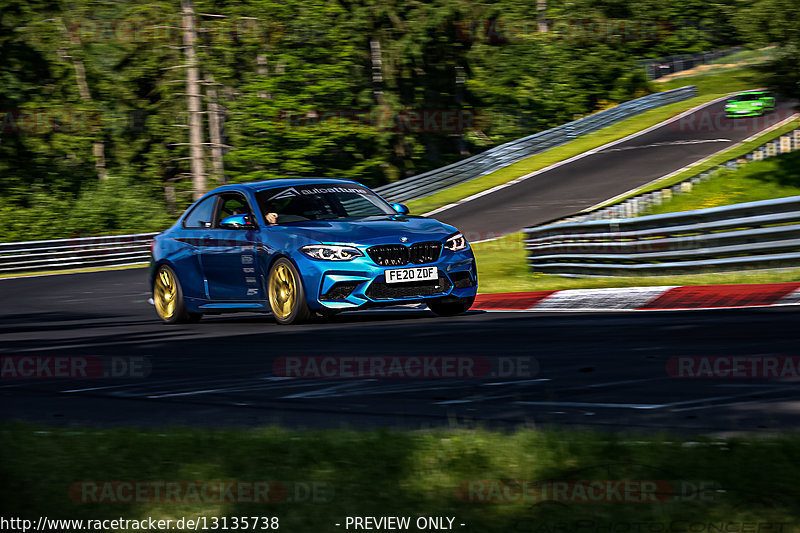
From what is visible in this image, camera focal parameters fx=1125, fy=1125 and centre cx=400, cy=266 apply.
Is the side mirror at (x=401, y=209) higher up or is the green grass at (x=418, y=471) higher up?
the green grass at (x=418, y=471)

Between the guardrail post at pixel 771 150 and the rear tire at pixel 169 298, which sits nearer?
the rear tire at pixel 169 298

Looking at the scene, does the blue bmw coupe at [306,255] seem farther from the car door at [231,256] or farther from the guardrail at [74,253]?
the guardrail at [74,253]

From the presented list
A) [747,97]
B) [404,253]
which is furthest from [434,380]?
[747,97]

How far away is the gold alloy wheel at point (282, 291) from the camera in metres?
11.2

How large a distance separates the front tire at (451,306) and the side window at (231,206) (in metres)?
2.34

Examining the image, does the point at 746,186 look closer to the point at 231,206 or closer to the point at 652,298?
the point at 652,298

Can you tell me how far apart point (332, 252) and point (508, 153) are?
3345 cm

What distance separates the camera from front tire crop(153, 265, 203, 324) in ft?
43.1

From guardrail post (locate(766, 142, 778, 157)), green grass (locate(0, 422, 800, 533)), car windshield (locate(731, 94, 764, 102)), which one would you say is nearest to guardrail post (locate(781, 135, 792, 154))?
guardrail post (locate(766, 142, 778, 157))

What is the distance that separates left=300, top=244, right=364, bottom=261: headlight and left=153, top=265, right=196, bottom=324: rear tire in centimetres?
267

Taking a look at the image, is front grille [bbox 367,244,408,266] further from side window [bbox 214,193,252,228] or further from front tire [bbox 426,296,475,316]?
side window [bbox 214,193,252,228]

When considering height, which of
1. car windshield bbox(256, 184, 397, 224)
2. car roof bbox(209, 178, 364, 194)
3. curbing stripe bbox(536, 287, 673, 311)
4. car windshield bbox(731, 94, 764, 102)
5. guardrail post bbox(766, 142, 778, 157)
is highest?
car roof bbox(209, 178, 364, 194)

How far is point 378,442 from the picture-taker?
4750 mm

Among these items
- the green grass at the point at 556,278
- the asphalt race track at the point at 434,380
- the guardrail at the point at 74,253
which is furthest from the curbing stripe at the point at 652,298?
the guardrail at the point at 74,253
